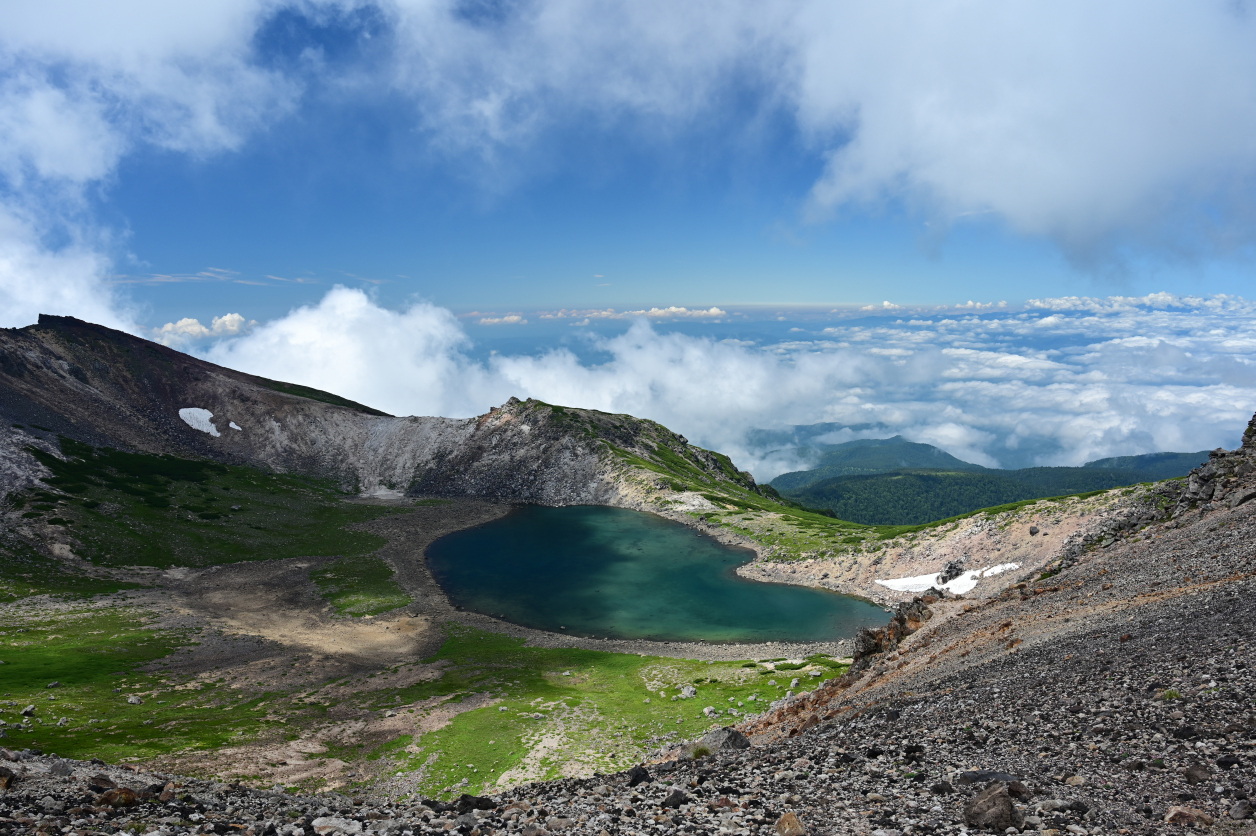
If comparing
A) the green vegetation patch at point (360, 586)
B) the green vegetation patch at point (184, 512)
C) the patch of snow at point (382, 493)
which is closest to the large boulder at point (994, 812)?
the green vegetation patch at point (360, 586)

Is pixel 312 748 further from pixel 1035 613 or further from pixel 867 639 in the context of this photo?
pixel 1035 613

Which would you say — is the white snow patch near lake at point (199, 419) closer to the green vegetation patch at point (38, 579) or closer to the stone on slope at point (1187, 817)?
the green vegetation patch at point (38, 579)

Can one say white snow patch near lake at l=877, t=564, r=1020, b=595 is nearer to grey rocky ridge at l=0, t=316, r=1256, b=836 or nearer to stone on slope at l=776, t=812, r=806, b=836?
grey rocky ridge at l=0, t=316, r=1256, b=836

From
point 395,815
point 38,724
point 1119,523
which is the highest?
point 1119,523

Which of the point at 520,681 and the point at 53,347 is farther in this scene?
the point at 53,347

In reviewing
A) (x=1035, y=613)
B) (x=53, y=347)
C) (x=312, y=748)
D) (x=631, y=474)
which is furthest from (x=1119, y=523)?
(x=53, y=347)

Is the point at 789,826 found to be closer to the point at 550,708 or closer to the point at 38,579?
the point at 550,708
